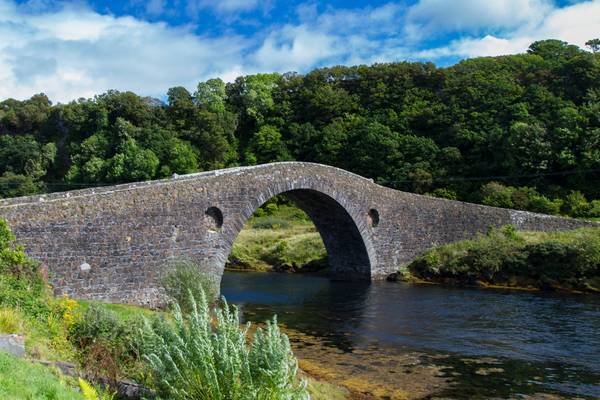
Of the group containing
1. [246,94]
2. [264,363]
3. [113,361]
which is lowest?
[113,361]

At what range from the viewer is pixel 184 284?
1611cm

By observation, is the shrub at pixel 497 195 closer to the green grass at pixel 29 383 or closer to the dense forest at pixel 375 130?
the dense forest at pixel 375 130

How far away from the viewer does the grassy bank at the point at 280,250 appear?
1387 inches

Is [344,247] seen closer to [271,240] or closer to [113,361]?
[271,240]

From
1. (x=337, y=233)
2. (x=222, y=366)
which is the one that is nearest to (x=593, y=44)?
(x=337, y=233)

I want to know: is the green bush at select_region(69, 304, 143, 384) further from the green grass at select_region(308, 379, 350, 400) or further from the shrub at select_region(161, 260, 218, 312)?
the shrub at select_region(161, 260, 218, 312)

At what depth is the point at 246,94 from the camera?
65.8 meters

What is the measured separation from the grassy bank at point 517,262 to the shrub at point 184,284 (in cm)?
1624

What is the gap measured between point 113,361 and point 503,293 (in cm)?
2069

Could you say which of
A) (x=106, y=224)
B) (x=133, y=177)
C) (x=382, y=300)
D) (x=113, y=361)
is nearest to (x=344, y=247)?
(x=382, y=300)

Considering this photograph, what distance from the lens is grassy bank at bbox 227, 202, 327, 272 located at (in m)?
35.2

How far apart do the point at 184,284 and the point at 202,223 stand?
4.28 metres

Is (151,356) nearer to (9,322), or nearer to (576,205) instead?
(9,322)

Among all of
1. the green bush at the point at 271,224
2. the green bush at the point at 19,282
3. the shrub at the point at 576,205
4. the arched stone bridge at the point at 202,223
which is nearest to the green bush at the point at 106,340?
the green bush at the point at 19,282
